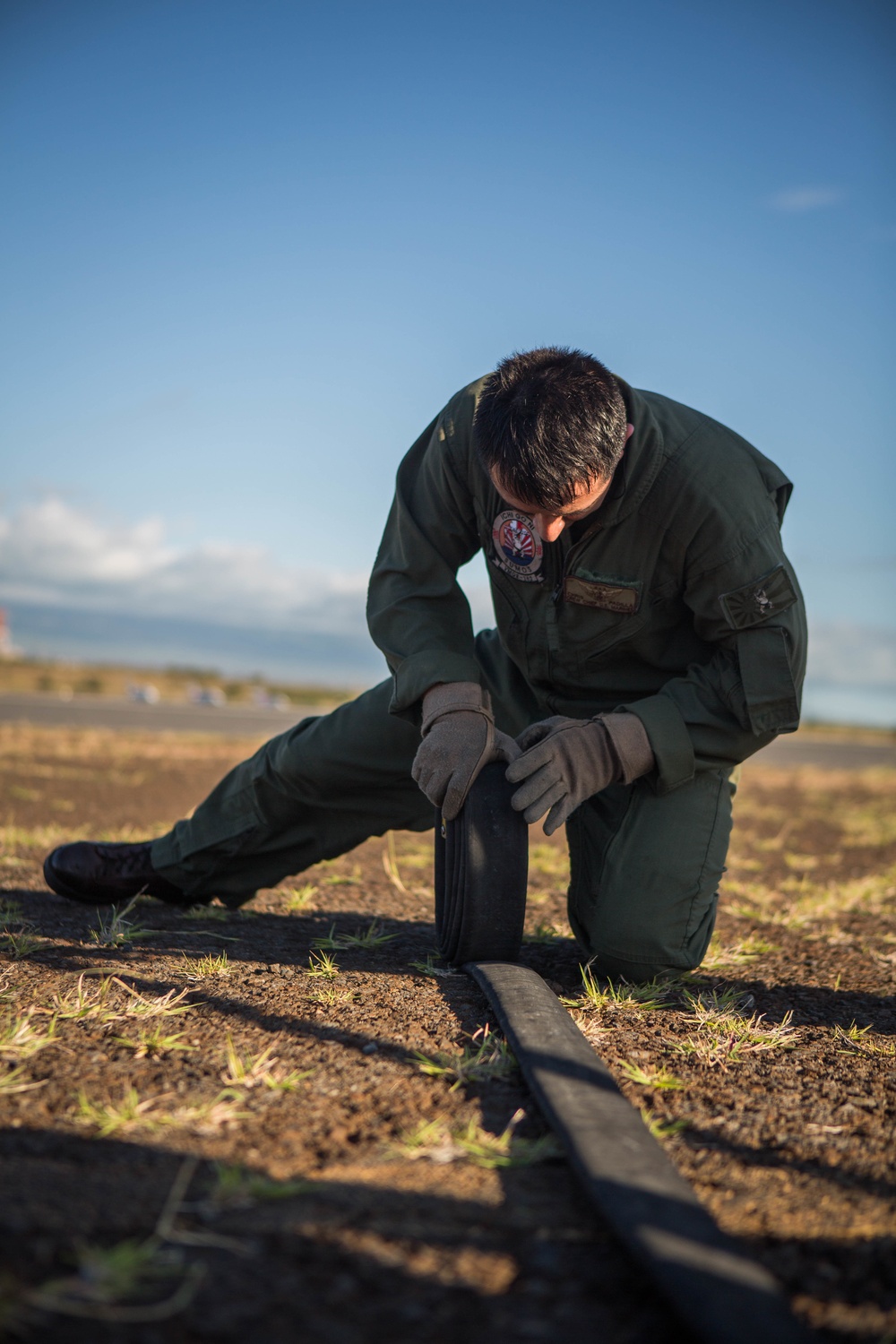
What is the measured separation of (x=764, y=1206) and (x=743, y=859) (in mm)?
4371

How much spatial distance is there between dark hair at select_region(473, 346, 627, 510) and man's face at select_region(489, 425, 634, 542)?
0.02 metres

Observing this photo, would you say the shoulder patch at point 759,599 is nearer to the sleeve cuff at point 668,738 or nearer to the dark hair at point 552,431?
the sleeve cuff at point 668,738

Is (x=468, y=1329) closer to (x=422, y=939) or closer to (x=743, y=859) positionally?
(x=422, y=939)

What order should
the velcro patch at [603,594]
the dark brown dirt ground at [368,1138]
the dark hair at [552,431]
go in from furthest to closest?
1. the velcro patch at [603,594]
2. the dark hair at [552,431]
3. the dark brown dirt ground at [368,1138]

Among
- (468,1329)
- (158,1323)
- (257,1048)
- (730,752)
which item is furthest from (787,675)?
(158,1323)

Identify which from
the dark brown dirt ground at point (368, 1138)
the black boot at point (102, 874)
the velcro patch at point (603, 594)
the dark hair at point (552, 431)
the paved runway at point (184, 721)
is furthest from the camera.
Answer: the paved runway at point (184, 721)

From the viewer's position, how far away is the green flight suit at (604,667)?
104 inches

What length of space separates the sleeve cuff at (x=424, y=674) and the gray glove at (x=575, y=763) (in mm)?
288

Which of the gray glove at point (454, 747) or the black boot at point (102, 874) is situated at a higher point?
the gray glove at point (454, 747)

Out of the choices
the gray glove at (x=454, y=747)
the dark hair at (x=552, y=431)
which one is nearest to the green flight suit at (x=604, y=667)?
the gray glove at (x=454, y=747)

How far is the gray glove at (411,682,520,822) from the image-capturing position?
8.25ft

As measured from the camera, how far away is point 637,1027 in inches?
88.3

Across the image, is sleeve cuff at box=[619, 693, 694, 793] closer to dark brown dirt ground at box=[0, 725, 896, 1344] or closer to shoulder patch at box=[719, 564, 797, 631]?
shoulder patch at box=[719, 564, 797, 631]

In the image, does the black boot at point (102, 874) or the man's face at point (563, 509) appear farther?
the black boot at point (102, 874)
